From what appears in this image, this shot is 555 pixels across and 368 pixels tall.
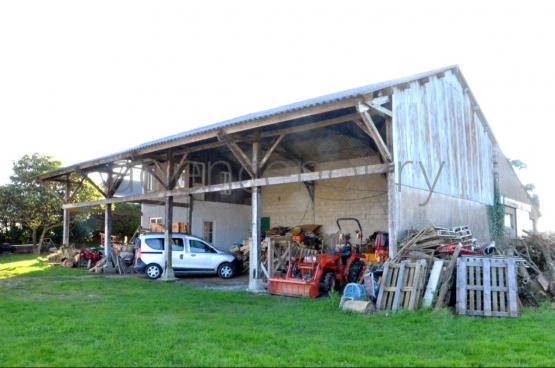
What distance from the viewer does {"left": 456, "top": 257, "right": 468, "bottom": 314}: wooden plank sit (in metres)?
7.51

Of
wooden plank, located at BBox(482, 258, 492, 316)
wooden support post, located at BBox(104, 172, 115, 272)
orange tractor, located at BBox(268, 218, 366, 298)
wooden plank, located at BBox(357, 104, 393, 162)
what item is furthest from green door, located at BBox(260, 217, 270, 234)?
wooden plank, located at BBox(482, 258, 492, 316)

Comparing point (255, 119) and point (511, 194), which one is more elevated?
point (255, 119)

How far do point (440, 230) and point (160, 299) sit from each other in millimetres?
6100

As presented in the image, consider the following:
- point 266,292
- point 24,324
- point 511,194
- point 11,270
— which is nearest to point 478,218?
point 511,194

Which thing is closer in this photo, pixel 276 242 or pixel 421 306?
pixel 421 306

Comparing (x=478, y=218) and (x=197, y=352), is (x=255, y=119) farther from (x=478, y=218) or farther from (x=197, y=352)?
(x=478, y=218)

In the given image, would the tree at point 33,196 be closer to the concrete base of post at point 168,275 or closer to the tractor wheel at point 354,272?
the concrete base of post at point 168,275

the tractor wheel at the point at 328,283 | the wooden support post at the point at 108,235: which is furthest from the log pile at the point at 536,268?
the wooden support post at the point at 108,235

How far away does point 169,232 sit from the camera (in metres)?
13.9

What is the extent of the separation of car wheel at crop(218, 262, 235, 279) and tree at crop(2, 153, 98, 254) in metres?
13.2

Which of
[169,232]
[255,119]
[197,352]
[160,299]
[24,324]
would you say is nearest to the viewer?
[197,352]

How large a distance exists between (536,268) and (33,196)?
78.5 ft

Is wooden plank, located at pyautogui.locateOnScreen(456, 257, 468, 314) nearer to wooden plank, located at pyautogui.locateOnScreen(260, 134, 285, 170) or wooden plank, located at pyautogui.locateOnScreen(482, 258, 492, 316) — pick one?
wooden plank, located at pyautogui.locateOnScreen(482, 258, 492, 316)

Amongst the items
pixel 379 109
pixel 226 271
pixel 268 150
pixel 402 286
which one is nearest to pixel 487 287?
pixel 402 286
